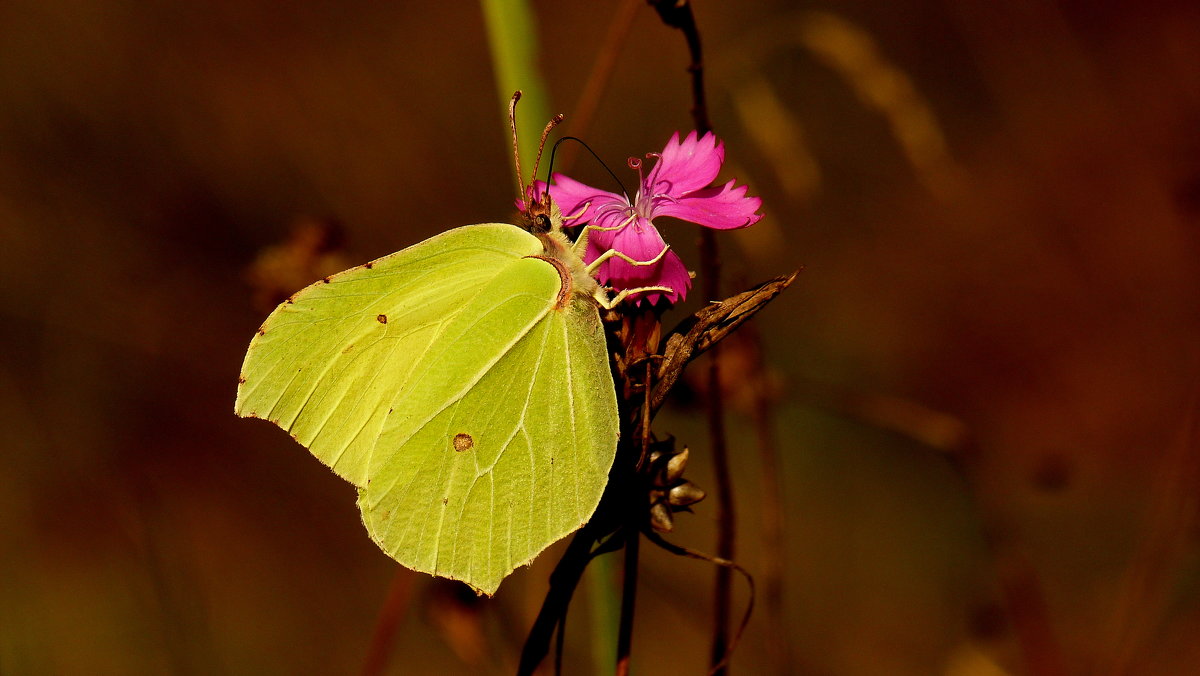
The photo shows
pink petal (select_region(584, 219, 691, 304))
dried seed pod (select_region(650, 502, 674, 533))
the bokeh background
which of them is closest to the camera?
dried seed pod (select_region(650, 502, 674, 533))

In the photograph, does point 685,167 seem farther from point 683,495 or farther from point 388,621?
point 388,621

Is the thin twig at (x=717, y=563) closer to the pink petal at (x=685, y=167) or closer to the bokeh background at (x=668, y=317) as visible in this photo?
the pink petal at (x=685, y=167)

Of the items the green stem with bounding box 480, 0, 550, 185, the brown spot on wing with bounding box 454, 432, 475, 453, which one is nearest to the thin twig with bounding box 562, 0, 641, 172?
the green stem with bounding box 480, 0, 550, 185

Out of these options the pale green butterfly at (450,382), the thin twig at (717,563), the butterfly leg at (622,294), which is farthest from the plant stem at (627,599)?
the butterfly leg at (622,294)

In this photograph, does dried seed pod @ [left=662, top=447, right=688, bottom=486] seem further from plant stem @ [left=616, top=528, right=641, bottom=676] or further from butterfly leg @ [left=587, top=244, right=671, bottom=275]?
butterfly leg @ [left=587, top=244, right=671, bottom=275]

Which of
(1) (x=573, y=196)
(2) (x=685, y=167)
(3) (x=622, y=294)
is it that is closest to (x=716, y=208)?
(2) (x=685, y=167)

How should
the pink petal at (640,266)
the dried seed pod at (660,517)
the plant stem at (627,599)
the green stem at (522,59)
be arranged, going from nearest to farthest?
the plant stem at (627,599)
the dried seed pod at (660,517)
the pink petal at (640,266)
the green stem at (522,59)
